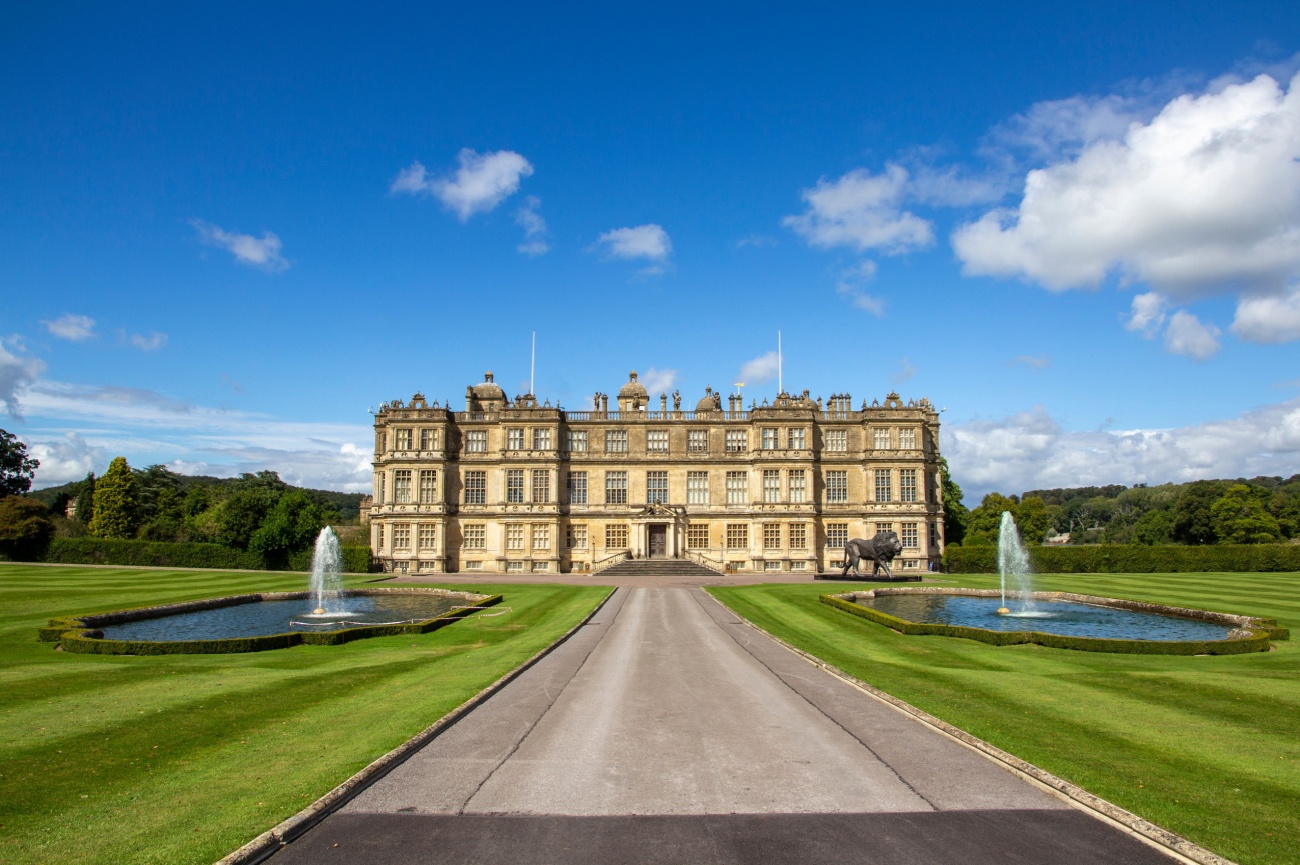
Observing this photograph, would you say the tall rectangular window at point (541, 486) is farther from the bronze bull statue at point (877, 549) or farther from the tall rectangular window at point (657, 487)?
the bronze bull statue at point (877, 549)

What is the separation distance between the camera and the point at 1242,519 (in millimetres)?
88375

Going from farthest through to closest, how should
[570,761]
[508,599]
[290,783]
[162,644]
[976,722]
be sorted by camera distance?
[508,599] < [162,644] < [976,722] < [570,761] < [290,783]

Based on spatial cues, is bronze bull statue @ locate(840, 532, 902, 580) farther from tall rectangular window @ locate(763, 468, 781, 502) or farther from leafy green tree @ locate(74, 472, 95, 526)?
leafy green tree @ locate(74, 472, 95, 526)

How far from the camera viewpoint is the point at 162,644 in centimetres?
2406

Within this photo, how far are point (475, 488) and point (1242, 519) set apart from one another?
88872mm

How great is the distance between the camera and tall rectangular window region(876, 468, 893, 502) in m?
65.6

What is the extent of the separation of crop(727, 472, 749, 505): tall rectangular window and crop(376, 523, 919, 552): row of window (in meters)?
2.15

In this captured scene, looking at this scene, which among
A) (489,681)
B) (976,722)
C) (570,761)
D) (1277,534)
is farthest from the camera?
(1277,534)

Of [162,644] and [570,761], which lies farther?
[162,644]

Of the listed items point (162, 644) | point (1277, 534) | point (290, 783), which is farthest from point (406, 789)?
point (1277, 534)

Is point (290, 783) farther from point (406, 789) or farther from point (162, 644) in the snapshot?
point (162, 644)

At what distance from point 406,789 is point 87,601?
34.5 m

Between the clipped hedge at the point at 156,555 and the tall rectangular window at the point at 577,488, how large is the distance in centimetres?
1847

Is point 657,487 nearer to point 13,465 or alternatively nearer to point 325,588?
point 325,588
